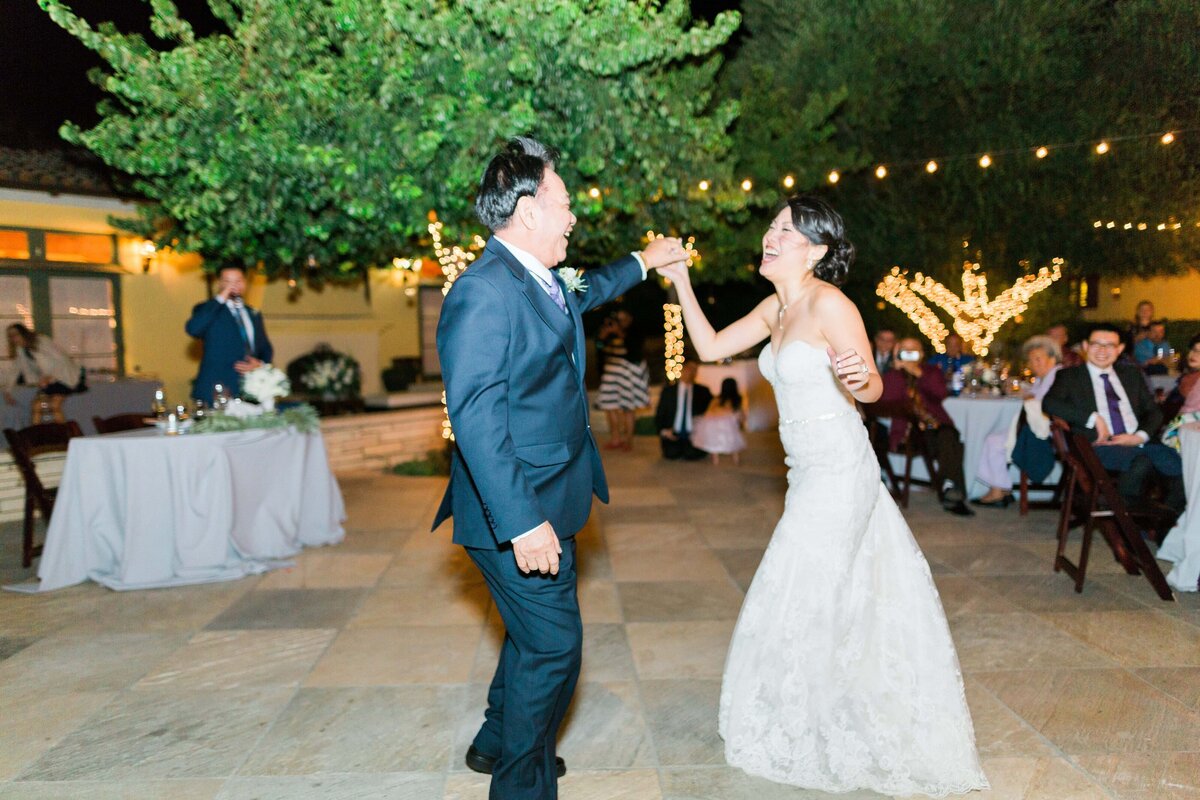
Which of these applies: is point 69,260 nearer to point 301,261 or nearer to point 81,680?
point 301,261

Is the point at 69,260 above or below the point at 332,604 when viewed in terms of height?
above

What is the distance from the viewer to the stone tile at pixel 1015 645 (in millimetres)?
3865

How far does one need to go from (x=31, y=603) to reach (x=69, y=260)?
710cm

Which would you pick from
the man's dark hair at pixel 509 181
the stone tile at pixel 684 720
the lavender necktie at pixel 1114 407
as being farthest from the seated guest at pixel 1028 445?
the man's dark hair at pixel 509 181

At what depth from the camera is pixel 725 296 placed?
17625mm

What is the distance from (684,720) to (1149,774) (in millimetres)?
1572

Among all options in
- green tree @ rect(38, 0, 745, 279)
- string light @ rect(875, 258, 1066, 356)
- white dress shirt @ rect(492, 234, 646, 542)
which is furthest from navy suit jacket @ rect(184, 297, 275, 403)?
string light @ rect(875, 258, 1066, 356)

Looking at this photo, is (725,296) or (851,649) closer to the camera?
(851,649)

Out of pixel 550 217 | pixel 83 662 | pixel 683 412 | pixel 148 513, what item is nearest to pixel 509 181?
pixel 550 217

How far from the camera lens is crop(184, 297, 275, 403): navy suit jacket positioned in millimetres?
6297

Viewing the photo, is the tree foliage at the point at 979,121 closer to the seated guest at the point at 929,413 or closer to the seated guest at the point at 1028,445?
the seated guest at the point at 1028,445

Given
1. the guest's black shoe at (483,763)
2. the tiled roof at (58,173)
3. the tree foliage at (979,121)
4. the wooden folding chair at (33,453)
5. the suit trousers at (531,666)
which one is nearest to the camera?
the suit trousers at (531,666)

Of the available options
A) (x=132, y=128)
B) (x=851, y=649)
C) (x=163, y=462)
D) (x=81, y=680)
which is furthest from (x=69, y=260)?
(x=851, y=649)

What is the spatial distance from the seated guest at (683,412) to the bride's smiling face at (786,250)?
7.06 metres
